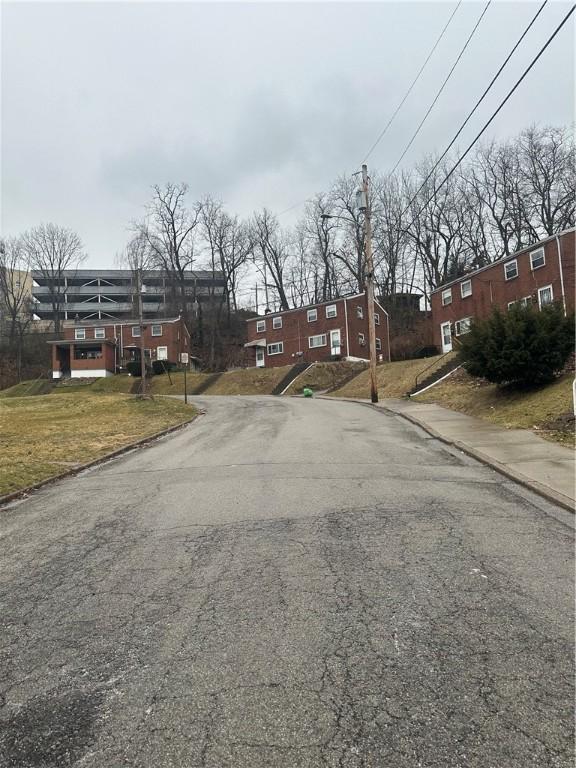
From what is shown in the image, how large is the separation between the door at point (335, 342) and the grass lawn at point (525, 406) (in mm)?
25164

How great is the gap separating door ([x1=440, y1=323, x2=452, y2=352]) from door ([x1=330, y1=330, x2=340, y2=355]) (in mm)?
10972

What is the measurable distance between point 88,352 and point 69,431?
42.0 metres

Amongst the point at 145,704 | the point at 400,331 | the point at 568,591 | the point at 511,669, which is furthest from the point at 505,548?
the point at 400,331

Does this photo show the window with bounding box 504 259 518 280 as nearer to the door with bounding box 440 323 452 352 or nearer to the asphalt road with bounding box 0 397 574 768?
the door with bounding box 440 323 452 352

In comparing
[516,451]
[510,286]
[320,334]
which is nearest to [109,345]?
[320,334]

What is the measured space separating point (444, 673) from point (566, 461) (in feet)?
23.9

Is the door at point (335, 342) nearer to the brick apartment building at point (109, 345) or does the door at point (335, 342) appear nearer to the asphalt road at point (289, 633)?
the brick apartment building at point (109, 345)

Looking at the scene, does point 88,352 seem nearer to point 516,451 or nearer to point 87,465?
point 87,465

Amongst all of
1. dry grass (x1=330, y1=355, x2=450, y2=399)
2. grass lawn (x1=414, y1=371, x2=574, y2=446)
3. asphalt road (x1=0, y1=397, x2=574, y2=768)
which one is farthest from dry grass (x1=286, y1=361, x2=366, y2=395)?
asphalt road (x1=0, y1=397, x2=574, y2=768)

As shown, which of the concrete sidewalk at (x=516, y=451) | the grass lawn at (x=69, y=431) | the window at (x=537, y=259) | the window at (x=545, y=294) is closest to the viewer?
the concrete sidewalk at (x=516, y=451)

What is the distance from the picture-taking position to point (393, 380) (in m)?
30.7

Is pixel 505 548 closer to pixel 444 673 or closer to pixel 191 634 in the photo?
pixel 444 673

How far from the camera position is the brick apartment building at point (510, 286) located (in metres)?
27.5

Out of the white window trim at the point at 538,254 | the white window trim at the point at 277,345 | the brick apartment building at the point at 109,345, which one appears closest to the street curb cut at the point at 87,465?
the white window trim at the point at 538,254
